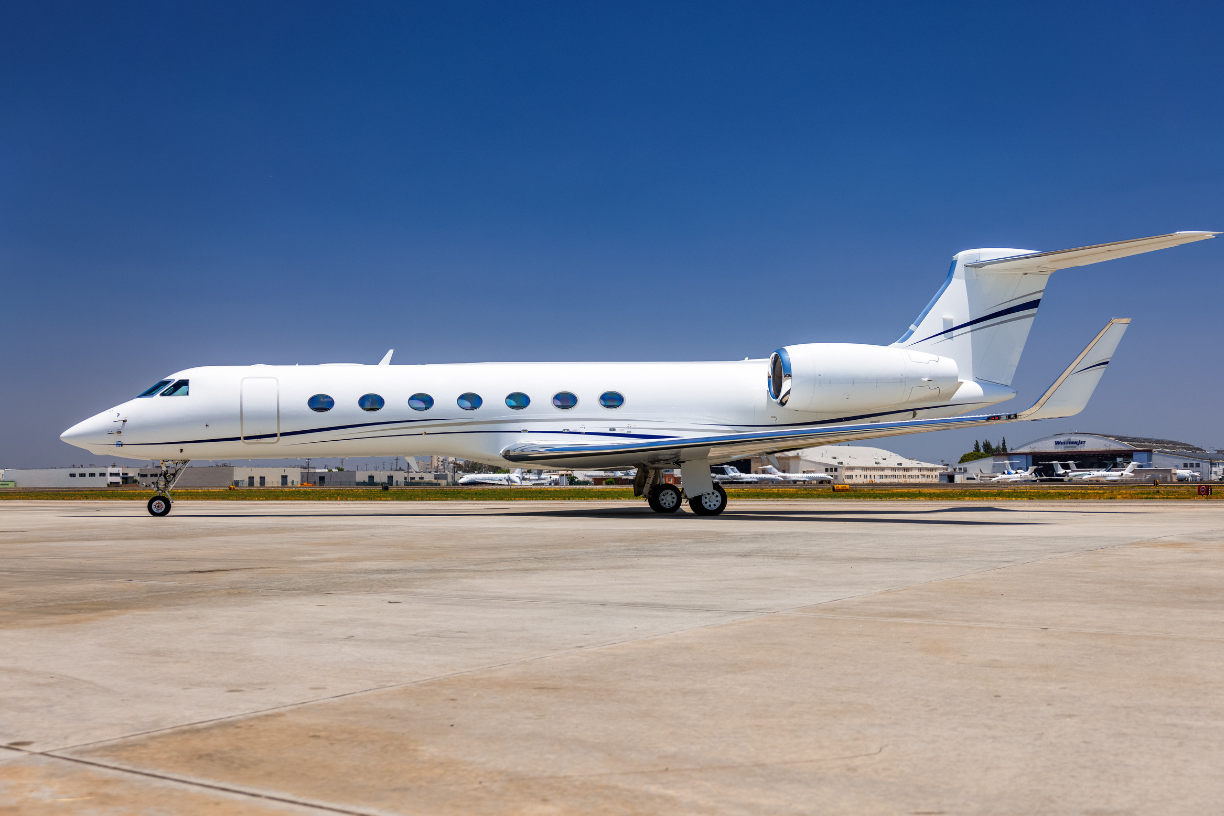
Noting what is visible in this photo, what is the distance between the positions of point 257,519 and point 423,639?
17.3m

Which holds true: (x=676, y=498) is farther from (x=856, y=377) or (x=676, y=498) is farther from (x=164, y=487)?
(x=164, y=487)

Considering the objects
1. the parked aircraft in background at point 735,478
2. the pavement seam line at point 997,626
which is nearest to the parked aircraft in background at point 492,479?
the parked aircraft in background at point 735,478

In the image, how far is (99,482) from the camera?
10306cm

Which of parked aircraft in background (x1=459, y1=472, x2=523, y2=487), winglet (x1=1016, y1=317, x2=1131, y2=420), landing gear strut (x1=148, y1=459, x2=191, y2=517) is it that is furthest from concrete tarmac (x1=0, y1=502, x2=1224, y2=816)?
parked aircraft in background (x1=459, y1=472, x2=523, y2=487)

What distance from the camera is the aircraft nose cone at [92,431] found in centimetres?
2175

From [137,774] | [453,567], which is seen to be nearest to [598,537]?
[453,567]

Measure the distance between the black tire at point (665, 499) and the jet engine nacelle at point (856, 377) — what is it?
3.43 meters

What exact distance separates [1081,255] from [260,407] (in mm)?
18998

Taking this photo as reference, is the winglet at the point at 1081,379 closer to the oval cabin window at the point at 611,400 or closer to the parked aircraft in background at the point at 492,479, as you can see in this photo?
the oval cabin window at the point at 611,400

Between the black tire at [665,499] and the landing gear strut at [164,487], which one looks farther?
the landing gear strut at [164,487]

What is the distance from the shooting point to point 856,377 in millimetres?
21516

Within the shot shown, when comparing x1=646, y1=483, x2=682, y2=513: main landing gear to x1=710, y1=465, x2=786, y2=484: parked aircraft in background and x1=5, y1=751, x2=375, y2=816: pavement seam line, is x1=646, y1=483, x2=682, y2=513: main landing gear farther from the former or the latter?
x1=710, y1=465, x2=786, y2=484: parked aircraft in background

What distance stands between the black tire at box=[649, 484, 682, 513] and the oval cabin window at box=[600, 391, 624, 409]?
2275 millimetres

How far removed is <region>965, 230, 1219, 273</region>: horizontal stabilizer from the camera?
18312 mm
